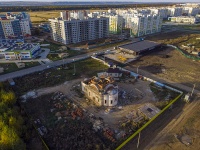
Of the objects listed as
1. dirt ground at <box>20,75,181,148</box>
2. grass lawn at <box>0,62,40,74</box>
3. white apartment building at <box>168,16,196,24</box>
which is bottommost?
dirt ground at <box>20,75,181,148</box>

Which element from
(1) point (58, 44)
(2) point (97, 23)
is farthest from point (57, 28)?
(2) point (97, 23)

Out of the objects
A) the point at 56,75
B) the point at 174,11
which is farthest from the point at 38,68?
the point at 174,11

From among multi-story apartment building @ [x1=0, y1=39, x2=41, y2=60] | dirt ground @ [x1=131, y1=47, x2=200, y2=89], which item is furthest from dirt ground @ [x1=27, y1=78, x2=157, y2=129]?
multi-story apartment building @ [x1=0, y1=39, x2=41, y2=60]

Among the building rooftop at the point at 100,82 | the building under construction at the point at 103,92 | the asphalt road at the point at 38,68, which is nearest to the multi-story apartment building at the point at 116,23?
the asphalt road at the point at 38,68

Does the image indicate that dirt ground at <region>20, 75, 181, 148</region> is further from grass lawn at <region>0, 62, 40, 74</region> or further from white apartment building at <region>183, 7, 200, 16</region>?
white apartment building at <region>183, 7, 200, 16</region>

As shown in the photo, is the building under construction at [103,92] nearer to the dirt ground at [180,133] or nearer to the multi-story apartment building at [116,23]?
the dirt ground at [180,133]

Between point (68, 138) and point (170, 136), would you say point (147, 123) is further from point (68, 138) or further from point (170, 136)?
point (68, 138)
